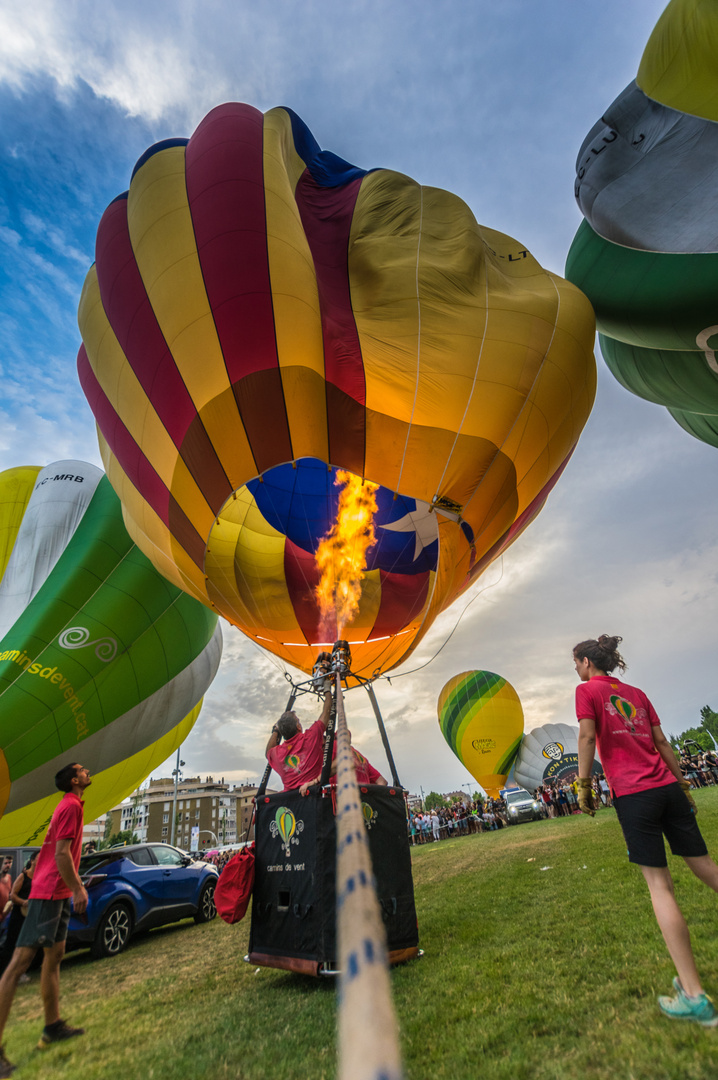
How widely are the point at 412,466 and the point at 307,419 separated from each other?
1.20 m

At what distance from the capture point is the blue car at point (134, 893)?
6078 millimetres

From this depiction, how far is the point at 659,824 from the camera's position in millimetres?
2582

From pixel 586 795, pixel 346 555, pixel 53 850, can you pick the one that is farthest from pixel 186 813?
pixel 586 795

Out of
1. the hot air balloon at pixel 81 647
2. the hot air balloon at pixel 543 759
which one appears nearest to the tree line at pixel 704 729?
the hot air balloon at pixel 543 759

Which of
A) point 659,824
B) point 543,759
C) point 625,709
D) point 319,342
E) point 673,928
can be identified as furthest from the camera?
point 543,759

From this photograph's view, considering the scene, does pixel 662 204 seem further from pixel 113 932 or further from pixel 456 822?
pixel 456 822

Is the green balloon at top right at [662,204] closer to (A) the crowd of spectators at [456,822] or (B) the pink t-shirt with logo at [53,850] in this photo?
(B) the pink t-shirt with logo at [53,850]

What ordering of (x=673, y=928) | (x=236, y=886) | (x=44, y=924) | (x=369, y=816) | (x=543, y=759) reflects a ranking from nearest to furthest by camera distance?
(x=673, y=928) < (x=44, y=924) < (x=369, y=816) < (x=236, y=886) < (x=543, y=759)

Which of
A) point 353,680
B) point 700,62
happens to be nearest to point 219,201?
point 700,62

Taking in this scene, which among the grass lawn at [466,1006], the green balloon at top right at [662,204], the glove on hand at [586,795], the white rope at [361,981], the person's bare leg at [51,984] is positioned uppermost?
the green balloon at top right at [662,204]

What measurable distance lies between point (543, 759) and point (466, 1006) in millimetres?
26486

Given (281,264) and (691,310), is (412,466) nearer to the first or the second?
(281,264)

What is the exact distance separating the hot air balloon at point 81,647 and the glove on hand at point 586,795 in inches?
306

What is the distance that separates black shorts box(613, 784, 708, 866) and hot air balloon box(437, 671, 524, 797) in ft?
74.5
